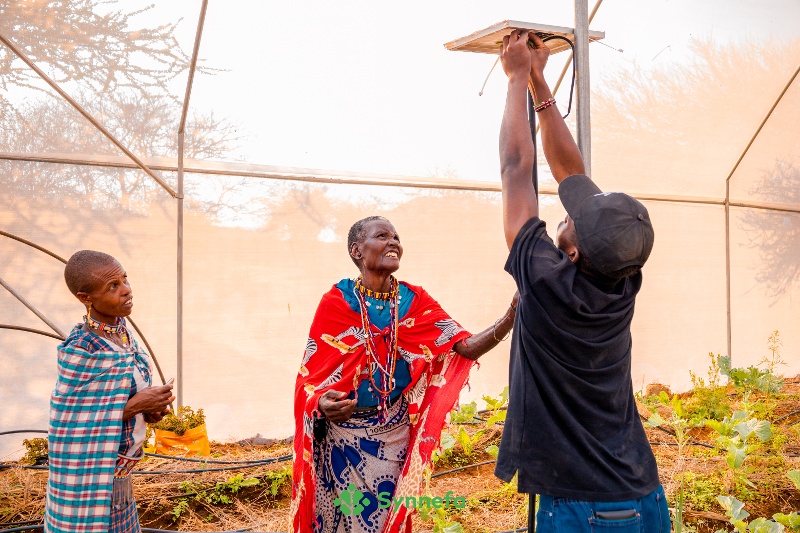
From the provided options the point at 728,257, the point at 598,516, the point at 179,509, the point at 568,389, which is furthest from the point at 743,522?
the point at 728,257

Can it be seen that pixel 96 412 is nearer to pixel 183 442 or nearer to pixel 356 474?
pixel 356 474

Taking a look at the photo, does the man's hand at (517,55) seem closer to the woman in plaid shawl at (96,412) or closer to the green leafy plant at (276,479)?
the woman in plaid shawl at (96,412)

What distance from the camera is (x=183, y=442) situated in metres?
5.36

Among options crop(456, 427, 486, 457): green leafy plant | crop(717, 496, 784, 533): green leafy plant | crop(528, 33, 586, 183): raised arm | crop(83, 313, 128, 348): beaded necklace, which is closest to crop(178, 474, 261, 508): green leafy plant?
crop(456, 427, 486, 457): green leafy plant

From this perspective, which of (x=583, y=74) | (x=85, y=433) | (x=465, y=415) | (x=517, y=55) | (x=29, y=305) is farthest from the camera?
(x=465, y=415)

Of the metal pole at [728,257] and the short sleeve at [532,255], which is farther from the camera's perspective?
the metal pole at [728,257]

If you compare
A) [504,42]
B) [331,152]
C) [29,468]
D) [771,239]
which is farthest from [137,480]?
[771,239]

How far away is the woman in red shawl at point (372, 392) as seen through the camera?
126 inches

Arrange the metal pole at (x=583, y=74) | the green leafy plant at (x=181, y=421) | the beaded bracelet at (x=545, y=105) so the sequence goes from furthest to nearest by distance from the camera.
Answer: the green leafy plant at (x=181, y=421)
the metal pole at (x=583, y=74)
the beaded bracelet at (x=545, y=105)

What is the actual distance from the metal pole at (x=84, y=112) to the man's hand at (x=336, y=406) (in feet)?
9.43

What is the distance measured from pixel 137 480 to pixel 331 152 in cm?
288

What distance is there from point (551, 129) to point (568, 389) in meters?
0.89

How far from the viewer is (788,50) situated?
667cm

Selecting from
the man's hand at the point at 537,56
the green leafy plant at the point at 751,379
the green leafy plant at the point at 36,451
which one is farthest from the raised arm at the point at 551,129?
the green leafy plant at the point at 751,379
